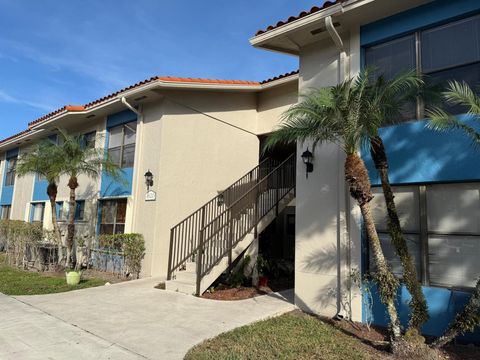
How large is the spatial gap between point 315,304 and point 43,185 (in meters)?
14.4

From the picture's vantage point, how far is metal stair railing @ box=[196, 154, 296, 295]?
8.38m

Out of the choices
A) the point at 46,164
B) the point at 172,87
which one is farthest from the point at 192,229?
the point at 46,164

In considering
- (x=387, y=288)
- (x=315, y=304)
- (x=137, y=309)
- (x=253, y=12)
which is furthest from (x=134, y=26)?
(x=387, y=288)

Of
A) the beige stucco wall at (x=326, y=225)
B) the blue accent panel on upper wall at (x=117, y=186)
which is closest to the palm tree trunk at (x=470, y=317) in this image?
the beige stucco wall at (x=326, y=225)

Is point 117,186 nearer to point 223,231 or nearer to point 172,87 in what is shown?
point 172,87

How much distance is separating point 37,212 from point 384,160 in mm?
16560

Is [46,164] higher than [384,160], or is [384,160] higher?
[46,164]

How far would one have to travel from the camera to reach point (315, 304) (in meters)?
6.78

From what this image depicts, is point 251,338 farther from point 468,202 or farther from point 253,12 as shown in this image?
point 253,12

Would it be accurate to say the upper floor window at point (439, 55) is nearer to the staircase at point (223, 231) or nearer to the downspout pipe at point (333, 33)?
the downspout pipe at point (333, 33)

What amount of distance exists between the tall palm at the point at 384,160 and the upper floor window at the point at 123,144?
8.43 metres

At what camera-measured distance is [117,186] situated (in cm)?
1188

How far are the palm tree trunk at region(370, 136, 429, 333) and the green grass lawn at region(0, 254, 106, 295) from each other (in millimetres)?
7362

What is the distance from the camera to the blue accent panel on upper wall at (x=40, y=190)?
53.7 ft
